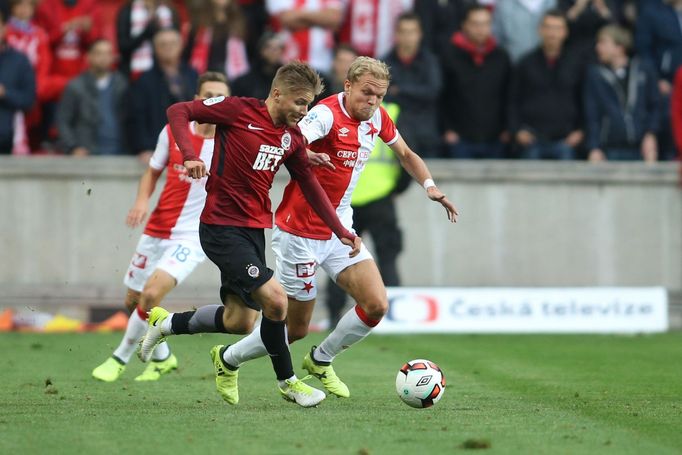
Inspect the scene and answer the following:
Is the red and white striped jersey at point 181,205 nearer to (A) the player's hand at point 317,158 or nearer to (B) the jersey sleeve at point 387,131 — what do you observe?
(B) the jersey sleeve at point 387,131

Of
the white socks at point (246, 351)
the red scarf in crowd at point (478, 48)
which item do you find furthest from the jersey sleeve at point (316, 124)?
the red scarf in crowd at point (478, 48)

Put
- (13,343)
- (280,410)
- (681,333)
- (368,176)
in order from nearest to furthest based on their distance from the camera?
1. (280,410)
2. (13,343)
3. (368,176)
4. (681,333)

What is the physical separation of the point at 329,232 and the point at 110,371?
2.17m

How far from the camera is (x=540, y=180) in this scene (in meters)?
15.3

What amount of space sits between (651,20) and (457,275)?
378cm

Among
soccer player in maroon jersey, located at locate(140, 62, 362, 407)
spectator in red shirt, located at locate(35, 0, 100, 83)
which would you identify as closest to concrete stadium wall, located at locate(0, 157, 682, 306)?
spectator in red shirt, located at locate(35, 0, 100, 83)

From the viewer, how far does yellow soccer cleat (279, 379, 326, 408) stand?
8.23 m

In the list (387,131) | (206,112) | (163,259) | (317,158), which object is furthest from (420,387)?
(163,259)

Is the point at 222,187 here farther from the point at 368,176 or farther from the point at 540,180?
the point at 540,180

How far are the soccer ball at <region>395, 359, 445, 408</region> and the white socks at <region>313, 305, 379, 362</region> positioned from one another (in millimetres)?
792

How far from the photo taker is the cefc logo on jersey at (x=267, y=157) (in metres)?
8.11

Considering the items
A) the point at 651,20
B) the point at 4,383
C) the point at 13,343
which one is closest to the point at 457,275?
the point at 651,20

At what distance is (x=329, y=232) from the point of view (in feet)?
29.2

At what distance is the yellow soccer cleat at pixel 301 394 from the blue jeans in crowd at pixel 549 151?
770 centimetres
